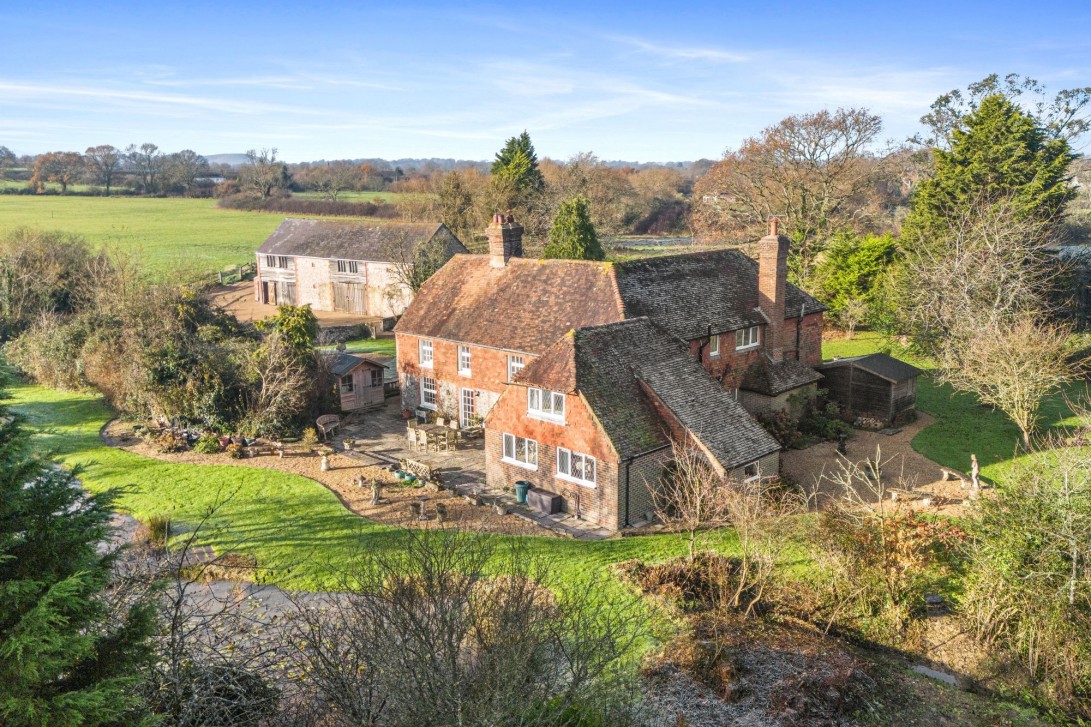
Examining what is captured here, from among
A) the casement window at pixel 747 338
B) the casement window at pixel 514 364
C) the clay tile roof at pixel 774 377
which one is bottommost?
the clay tile roof at pixel 774 377

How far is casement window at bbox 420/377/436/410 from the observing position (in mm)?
34594

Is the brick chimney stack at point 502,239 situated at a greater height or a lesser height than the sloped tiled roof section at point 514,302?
greater

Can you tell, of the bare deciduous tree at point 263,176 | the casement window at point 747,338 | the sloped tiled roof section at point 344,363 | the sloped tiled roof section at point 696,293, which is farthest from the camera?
the bare deciduous tree at point 263,176

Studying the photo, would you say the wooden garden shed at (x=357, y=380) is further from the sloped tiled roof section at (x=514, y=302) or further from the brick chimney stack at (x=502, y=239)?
the brick chimney stack at (x=502, y=239)

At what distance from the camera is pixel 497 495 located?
84.9 ft

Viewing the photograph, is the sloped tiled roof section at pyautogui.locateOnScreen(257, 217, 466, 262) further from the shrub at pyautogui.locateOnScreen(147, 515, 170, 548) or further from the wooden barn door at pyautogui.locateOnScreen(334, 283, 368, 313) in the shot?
the shrub at pyautogui.locateOnScreen(147, 515, 170, 548)

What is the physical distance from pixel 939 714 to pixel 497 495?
47.3 ft

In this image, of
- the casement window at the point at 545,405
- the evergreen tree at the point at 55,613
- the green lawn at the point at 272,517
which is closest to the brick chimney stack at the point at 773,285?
the green lawn at the point at 272,517

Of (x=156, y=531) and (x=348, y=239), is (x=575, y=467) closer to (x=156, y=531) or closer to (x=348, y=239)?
(x=156, y=531)

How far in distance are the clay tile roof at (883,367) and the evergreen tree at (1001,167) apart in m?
14.3

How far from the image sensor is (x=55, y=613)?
373 inches

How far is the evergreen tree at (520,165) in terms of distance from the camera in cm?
7406

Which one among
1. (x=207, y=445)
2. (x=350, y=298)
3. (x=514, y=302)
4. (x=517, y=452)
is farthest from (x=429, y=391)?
(x=350, y=298)

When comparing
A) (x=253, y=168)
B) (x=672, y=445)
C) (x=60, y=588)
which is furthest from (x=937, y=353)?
(x=253, y=168)
